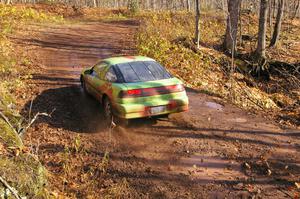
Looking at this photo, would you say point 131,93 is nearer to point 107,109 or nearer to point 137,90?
point 137,90

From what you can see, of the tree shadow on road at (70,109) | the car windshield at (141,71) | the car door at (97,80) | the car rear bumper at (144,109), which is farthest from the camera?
the car door at (97,80)

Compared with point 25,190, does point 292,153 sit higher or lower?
lower

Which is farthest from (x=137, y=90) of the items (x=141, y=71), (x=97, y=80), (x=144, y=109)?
(x=97, y=80)

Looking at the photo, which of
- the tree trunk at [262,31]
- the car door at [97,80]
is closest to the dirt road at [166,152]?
the car door at [97,80]

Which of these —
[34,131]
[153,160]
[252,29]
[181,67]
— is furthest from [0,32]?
[252,29]

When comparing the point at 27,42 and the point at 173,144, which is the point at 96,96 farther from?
the point at 27,42

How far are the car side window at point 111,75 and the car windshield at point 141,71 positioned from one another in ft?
0.65

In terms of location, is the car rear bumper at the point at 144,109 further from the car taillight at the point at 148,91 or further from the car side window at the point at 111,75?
the car side window at the point at 111,75

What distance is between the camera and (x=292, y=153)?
7.66 metres

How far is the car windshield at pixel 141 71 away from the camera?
847 centimetres

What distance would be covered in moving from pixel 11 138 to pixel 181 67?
28.7 ft

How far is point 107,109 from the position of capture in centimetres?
874

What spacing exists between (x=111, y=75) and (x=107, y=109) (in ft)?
2.97

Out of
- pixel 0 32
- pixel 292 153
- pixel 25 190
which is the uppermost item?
pixel 0 32
